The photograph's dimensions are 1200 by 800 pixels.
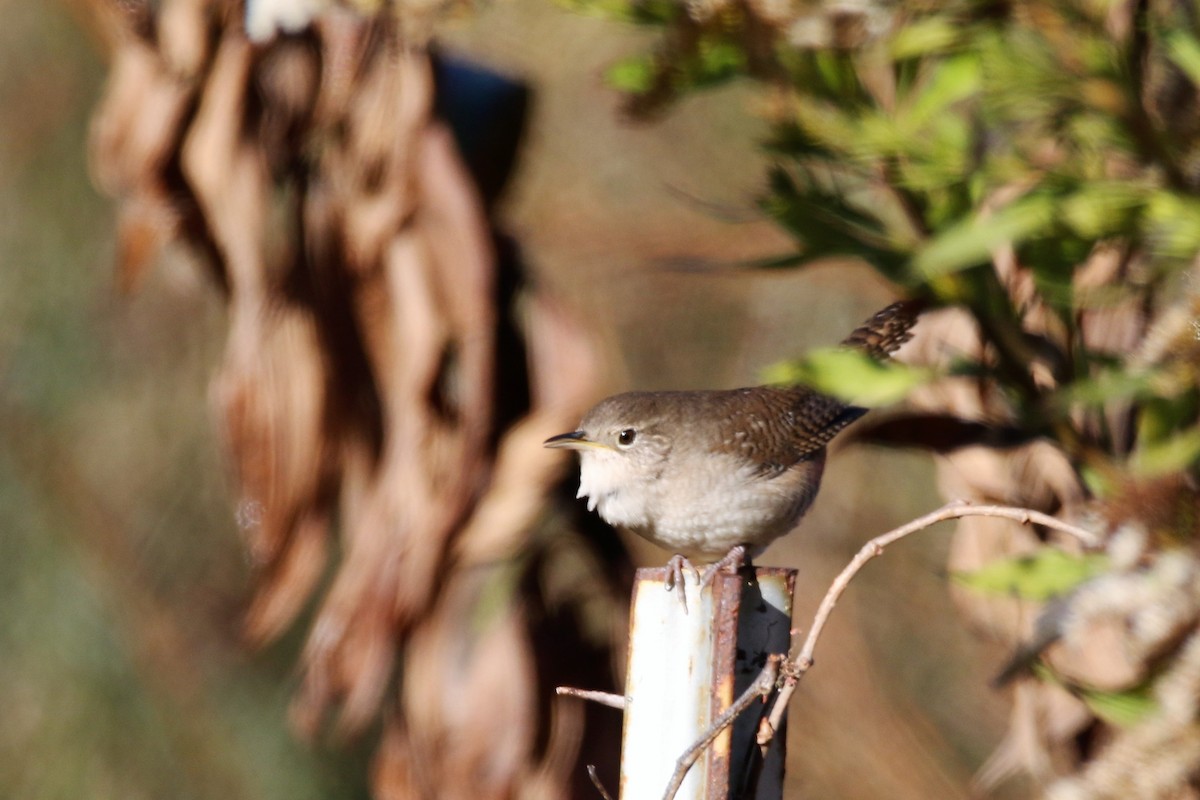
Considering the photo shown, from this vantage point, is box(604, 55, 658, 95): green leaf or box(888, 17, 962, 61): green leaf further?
box(604, 55, 658, 95): green leaf

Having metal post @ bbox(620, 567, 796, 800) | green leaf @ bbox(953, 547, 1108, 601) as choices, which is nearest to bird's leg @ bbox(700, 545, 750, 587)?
metal post @ bbox(620, 567, 796, 800)

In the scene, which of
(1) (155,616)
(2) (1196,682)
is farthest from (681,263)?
(1) (155,616)

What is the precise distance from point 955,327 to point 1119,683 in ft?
2.40

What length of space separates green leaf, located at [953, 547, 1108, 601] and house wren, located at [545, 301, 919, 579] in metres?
0.40

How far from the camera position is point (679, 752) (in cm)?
132

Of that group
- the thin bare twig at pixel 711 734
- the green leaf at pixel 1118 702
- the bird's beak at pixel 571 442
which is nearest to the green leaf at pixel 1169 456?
the green leaf at pixel 1118 702

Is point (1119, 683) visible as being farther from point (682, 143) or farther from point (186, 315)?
point (186, 315)

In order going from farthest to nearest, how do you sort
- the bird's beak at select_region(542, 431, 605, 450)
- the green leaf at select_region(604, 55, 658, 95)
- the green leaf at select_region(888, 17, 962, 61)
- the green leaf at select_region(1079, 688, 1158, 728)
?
the bird's beak at select_region(542, 431, 605, 450) → the green leaf at select_region(604, 55, 658, 95) → the green leaf at select_region(888, 17, 962, 61) → the green leaf at select_region(1079, 688, 1158, 728)

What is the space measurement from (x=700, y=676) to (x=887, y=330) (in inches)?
54.5

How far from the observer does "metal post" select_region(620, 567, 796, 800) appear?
4.21ft

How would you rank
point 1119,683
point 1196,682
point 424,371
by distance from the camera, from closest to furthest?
point 1196,682, point 1119,683, point 424,371

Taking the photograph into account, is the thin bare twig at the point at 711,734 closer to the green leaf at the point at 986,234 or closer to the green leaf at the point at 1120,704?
the green leaf at the point at 1120,704

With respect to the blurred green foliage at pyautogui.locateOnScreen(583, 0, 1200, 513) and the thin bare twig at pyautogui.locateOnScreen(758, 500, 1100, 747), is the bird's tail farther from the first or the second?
the thin bare twig at pyautogui.locateOnScreen(758, 500, 1100, 747)

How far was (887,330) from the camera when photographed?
258 centimetres
